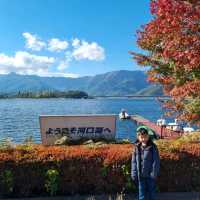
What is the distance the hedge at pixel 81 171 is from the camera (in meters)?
8.02

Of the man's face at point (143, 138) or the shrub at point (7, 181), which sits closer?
the man's face at point (143, 138)

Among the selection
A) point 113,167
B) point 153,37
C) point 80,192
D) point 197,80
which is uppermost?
point 153,37

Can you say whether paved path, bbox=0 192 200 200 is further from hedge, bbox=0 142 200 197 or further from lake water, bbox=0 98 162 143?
lake water, bbox=0 98 162 143

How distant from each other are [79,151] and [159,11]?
12.9 feet

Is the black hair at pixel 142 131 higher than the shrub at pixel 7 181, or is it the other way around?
the black hair at pixel 142 131

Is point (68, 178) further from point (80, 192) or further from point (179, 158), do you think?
point (179, 158)

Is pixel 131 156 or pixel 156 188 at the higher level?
pixel 131 156

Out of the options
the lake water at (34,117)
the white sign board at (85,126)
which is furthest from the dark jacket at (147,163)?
the white sign board at (85,126)

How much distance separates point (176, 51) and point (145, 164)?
302 centimetres

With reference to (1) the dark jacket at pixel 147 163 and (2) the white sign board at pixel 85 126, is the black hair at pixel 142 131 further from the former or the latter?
(2) the white sign board at pixel 85 126

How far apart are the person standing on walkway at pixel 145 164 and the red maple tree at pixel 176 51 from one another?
7.36 feet

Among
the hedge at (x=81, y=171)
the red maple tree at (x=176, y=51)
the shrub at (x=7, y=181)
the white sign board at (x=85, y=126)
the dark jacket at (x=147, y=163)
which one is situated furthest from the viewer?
the white sign board at (x=85, y=126)

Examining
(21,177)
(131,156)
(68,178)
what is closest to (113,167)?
(131,156)

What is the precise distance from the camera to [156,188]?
335 inches
